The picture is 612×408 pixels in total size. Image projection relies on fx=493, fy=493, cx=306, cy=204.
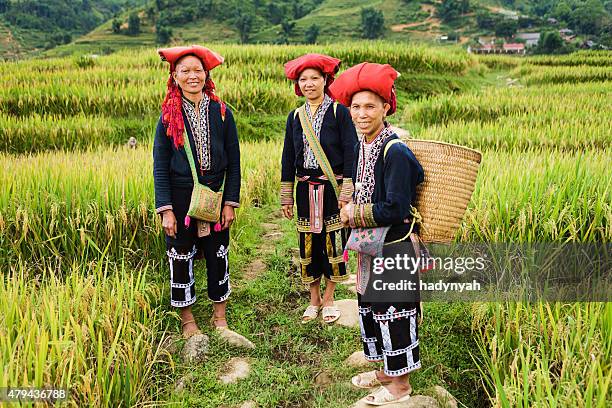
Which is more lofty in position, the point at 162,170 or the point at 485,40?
the point at 485,40

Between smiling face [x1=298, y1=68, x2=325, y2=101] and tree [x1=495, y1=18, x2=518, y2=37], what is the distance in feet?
194

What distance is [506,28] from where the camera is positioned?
54531 millimetres

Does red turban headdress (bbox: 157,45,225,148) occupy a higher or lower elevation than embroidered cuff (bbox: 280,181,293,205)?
higher

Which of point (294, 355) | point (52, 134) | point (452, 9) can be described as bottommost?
point (294, 355)

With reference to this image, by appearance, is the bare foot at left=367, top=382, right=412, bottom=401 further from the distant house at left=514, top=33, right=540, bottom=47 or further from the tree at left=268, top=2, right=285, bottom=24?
the tree at left=268, top=2, right=285, bottom=24

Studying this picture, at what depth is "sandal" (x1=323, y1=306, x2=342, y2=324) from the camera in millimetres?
3096

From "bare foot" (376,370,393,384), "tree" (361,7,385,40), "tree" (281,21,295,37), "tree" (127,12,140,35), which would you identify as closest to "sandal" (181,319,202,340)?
"bare foot" (376,370,393,384)

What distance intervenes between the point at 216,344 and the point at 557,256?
217cm

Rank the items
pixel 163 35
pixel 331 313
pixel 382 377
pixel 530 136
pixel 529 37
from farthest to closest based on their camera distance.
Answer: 1. pixel 163 35
2. pixel 529 37
3. pixel 530 136
4. pixel 331 313
5. pixel 382 377

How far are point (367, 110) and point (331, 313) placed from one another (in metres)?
1.49

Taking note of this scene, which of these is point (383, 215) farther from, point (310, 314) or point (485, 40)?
point (485, 40)

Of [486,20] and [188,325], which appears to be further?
[486,20]

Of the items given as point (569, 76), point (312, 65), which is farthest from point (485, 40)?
point (312, 65)

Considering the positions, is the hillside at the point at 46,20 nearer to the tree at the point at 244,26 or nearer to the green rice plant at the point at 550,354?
the tree at the point at 244,26
